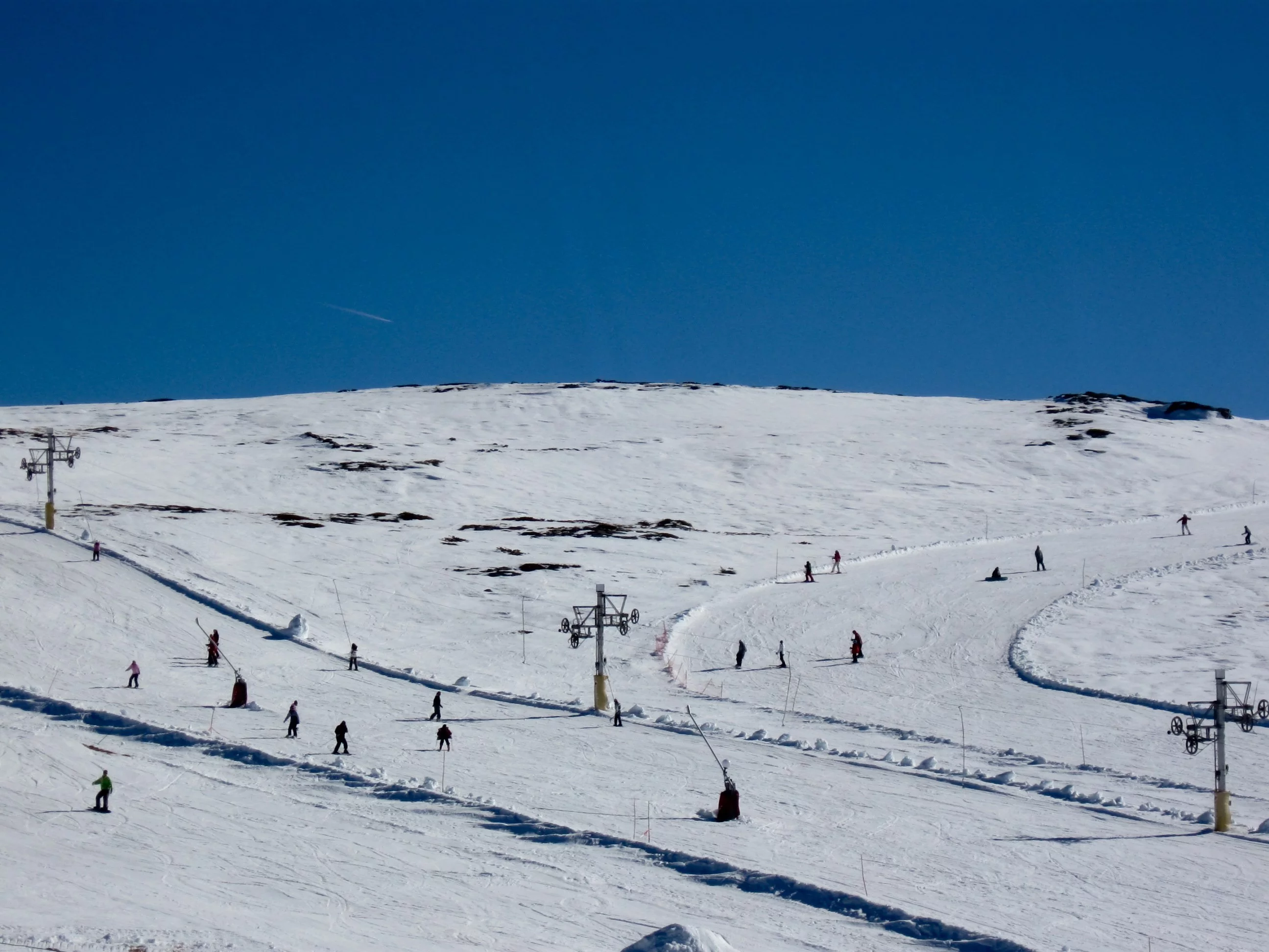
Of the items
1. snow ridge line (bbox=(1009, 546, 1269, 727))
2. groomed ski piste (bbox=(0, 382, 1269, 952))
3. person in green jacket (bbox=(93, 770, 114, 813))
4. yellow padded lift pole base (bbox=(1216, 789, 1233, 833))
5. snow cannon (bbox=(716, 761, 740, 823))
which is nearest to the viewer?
groomed ski piste (bbox=(0, 382, 1269, 952))

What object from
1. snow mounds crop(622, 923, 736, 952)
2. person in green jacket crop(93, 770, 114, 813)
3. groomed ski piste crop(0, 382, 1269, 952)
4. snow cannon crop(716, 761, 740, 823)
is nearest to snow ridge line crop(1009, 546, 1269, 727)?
groomed ski piste crop(0, 382, 1269, 952)

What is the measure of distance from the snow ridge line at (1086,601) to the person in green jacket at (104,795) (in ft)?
66.4

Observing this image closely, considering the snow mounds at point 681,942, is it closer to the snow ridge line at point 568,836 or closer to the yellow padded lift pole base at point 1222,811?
the snow ridge line at point 568,836

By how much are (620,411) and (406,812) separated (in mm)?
91380

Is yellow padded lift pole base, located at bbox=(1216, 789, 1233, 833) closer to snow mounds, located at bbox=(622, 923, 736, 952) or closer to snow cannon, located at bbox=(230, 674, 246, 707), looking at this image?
snow mounds, located at bbox=(622, 923, 736, 952)

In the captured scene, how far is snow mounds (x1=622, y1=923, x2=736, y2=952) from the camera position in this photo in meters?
12.2

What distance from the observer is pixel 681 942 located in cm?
1227

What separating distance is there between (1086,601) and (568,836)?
30.8 meters

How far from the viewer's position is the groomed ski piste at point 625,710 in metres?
17.2

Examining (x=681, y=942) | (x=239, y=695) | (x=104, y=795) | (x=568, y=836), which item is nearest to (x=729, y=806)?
(x=568, y=836)

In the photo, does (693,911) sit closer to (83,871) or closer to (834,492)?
(83,871)

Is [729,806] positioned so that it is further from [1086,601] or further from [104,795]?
[1086,601]

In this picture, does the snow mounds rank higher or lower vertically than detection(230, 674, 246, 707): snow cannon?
lower

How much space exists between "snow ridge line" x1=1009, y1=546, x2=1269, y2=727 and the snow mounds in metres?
14.6
